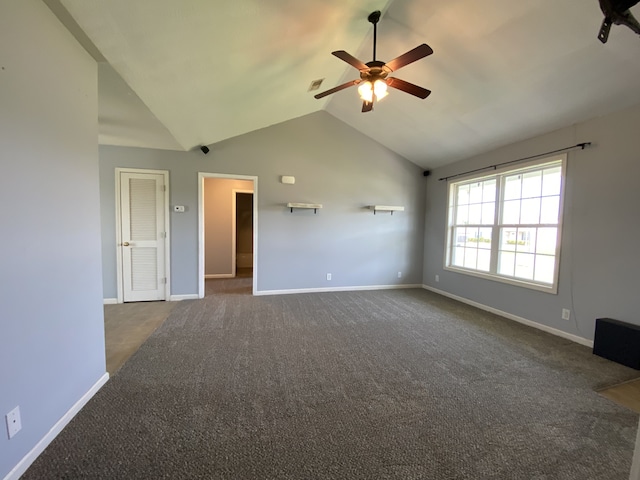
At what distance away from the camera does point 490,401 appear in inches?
77.8

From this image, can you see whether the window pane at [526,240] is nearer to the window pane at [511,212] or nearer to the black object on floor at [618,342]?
the window pane at [511,212]

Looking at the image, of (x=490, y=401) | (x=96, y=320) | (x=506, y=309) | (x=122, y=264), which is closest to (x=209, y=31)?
(x=96, y=320)

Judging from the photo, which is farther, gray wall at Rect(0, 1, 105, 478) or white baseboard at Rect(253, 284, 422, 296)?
white baseboard at Rect(253, 284, 422, 296)

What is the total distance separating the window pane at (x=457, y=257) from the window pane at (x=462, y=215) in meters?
0.48

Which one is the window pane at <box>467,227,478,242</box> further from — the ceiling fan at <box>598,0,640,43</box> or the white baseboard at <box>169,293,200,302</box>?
the white baseboard at <box>169,293,200,302</box>

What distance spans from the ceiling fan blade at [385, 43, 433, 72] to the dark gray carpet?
8.39 feet

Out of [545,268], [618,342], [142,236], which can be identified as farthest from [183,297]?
[618,342]

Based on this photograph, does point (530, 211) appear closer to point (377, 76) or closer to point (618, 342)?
point (618, 342)

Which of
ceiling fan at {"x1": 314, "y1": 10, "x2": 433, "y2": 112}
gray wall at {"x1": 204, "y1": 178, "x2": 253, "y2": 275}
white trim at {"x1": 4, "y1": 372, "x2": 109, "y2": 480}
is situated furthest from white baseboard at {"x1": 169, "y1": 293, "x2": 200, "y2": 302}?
ceiling fan at {"x1": 314, "y1": 10, "x2": 433, "y2": 112}

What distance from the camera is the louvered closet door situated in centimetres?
414

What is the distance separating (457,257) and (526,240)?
51.0 inches

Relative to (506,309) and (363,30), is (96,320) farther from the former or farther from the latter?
(506,309)

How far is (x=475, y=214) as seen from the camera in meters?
4.54

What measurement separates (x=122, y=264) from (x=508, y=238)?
5881 mm
